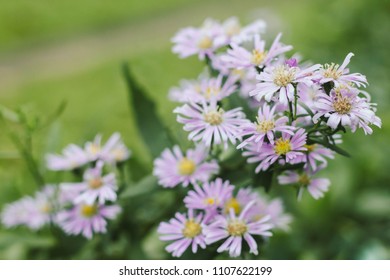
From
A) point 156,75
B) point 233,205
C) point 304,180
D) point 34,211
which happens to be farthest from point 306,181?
point 156,75

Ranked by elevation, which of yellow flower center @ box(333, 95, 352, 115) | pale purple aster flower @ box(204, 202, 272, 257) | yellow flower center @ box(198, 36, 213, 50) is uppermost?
yellow flower center @ box(198, 36, 213, 50)

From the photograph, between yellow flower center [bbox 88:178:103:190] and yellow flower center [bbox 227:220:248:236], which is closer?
yellow flower center [bbox 227:220:248:236]

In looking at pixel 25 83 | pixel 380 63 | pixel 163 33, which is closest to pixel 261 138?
pixel 380 63

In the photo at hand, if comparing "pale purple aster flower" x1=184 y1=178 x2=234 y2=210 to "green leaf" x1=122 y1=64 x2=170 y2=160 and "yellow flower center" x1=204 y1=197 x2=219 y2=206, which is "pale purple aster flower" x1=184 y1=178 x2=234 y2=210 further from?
"green leaf" x1=122 y1=64 x2=170 y2=160

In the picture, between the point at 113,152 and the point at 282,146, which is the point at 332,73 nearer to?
the point at 282,146

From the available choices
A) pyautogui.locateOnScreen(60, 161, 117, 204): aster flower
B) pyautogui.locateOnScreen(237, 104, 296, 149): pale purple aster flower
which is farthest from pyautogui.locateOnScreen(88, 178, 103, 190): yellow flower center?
pyautogui.locateOnScreen(237, 104, 296, 149): pale purple aster flower
